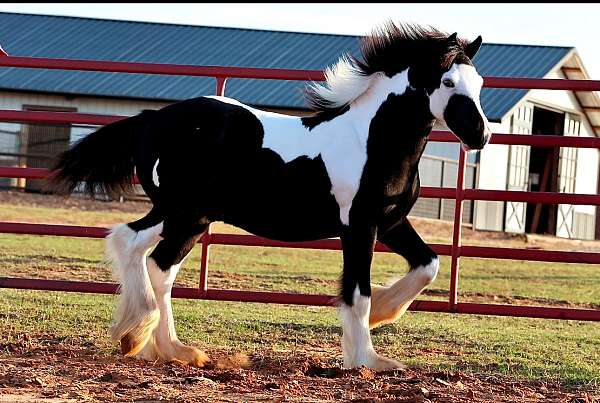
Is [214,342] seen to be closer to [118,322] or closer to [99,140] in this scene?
[118,322]

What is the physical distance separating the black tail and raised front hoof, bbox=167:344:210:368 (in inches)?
43.3

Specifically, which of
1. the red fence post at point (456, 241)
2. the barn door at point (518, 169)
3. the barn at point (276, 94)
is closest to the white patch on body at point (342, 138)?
the red fence post at point (456, 241)

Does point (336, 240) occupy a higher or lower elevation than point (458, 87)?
lower

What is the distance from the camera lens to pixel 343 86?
5727mm

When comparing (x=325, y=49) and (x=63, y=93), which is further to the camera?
(x=325, y=49)

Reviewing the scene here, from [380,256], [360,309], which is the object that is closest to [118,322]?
[360,309]

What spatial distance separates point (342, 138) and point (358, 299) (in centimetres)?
86

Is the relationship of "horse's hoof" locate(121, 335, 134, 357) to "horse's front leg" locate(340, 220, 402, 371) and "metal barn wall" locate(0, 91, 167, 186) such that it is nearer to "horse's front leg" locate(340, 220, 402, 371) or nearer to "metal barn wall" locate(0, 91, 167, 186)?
"horse's front leg" locate(340, 220, 402, 371)

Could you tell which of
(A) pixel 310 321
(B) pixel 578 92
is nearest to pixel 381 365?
(A) pixel 310 321

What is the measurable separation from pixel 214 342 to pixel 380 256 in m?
8.95

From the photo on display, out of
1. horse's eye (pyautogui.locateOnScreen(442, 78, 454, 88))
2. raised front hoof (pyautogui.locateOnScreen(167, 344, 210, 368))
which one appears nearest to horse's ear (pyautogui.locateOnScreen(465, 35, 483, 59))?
horse's eye (pyautogui.locateOnScreen(442, 78, 454, 88))

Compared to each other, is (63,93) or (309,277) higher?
(63,93)

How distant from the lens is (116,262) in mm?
5824

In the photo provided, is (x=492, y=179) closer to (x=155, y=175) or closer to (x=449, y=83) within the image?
(x=155, y=175)
